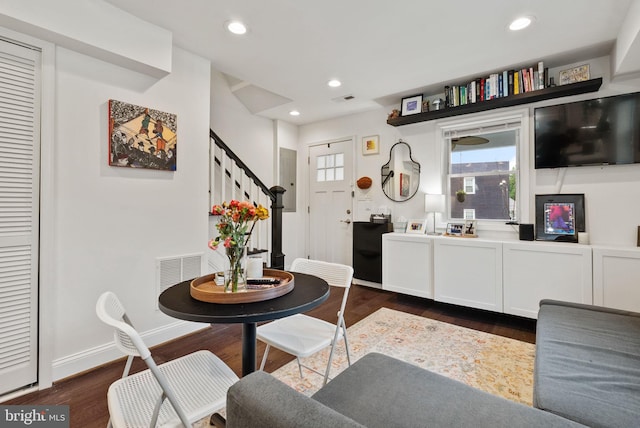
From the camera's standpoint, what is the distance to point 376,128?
175 inches

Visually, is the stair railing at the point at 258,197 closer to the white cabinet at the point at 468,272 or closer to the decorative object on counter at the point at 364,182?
the decorative object on counter at the point at 364,182

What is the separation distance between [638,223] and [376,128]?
9.96 ft

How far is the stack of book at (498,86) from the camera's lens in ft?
9.77

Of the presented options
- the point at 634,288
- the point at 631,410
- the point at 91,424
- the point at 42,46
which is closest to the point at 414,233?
the point at 634,288

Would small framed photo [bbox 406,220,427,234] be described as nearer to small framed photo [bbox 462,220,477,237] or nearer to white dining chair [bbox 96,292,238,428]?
small framed photo [bbox 462,220,477,237]

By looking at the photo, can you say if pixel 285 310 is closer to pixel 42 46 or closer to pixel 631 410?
pixel 631 410

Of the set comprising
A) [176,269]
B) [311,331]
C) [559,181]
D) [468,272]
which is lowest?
[311,331]

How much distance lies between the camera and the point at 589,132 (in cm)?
282

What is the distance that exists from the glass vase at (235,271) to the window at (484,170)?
3094 millimetres

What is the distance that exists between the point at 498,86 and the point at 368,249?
99.6 inches

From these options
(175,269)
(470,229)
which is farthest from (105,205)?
(470,229)

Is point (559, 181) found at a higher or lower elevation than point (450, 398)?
higher

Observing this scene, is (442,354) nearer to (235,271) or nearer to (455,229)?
(455,229)

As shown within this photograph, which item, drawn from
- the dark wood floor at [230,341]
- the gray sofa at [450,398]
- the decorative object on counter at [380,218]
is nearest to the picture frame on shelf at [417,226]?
the decorative object on counter at [380,218]
